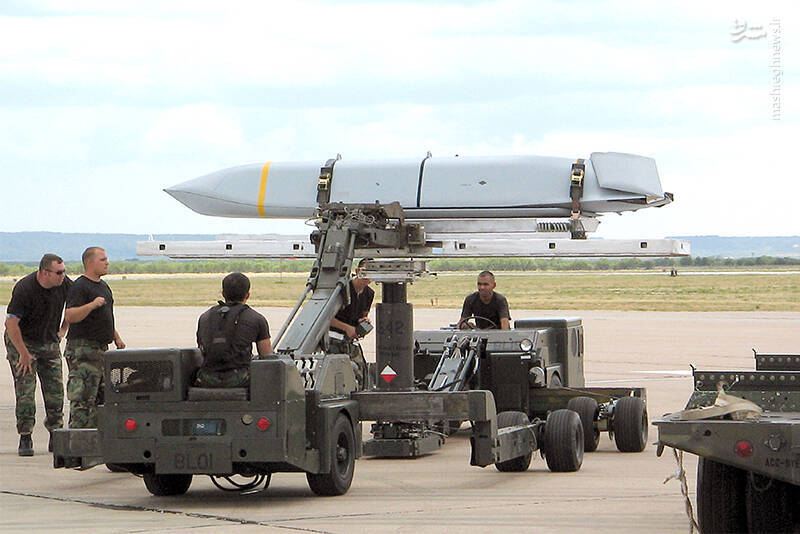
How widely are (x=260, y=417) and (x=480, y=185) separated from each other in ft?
15.3

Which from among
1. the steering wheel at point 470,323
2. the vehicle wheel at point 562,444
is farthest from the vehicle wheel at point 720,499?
the steering wheel at point 470,323

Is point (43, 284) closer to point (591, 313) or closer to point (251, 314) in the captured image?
point (251, 314)

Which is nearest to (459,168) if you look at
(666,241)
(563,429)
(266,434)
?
(666,241)

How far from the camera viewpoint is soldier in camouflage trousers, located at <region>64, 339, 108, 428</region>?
11.5 meters

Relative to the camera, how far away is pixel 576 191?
40.8ft

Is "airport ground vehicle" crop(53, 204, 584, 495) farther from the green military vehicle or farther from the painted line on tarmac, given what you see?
the green military vehicle

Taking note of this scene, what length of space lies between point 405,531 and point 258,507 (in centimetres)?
144

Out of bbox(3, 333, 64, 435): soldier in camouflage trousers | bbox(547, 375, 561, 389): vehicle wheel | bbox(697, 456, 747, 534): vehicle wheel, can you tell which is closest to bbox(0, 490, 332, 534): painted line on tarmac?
bbox(697, 456, 747, 534): vehicle wheel

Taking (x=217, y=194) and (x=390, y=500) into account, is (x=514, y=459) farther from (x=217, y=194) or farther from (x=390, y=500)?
(x=217, y=194)

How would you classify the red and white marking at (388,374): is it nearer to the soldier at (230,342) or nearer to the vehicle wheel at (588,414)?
the vehicle wheel at (588,414)

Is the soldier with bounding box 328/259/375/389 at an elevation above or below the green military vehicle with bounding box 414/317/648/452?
above

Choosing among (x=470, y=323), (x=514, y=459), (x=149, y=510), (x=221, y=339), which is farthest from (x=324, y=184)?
(x=149, y=510)

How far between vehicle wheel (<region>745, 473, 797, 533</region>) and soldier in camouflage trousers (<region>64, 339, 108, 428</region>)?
20.5 feet

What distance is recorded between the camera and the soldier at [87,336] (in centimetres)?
1151
